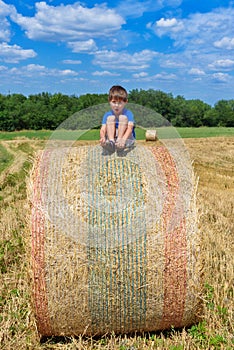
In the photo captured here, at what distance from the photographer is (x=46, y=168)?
167 inches

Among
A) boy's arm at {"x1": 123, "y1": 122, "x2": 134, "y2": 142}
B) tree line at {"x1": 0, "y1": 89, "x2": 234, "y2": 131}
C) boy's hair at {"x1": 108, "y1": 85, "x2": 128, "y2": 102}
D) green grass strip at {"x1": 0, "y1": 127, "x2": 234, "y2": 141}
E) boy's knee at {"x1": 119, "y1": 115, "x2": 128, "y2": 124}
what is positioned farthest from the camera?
tree line at {"x1": 0, "y1": 89, "x2": 234, "y2": 131}

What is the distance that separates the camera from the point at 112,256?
3740 millimetres

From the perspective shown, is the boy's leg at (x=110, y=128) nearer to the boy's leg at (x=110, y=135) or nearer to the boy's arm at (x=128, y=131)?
the boy's leg at (x=110, y=135)

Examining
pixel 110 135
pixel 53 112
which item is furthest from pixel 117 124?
pixel 53 112

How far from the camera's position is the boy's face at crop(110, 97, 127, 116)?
16.0 feet

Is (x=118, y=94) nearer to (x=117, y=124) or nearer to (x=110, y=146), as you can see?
(x=117, y=124)

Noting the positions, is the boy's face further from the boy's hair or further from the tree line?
the tree line

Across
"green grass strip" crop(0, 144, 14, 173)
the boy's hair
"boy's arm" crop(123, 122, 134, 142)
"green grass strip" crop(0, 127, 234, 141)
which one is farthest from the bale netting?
"green grass strip" crop(0, 144, 14, 173)

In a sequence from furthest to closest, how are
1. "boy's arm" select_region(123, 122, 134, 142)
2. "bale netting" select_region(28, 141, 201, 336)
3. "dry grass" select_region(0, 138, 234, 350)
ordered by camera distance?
"boy's arm" select_region(123, 122, 134, 142) → "dry grass" select_region(0, 138, 234, 350) → "bale netting" select_region(28, 141, 201, 336)

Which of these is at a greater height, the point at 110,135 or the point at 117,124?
the point at 117,124

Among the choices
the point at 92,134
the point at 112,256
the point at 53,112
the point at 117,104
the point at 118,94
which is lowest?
the point at 112,256

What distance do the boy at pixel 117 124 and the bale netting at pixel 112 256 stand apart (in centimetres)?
55

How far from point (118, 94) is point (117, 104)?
0.12 meters

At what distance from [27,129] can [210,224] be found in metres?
41.3
